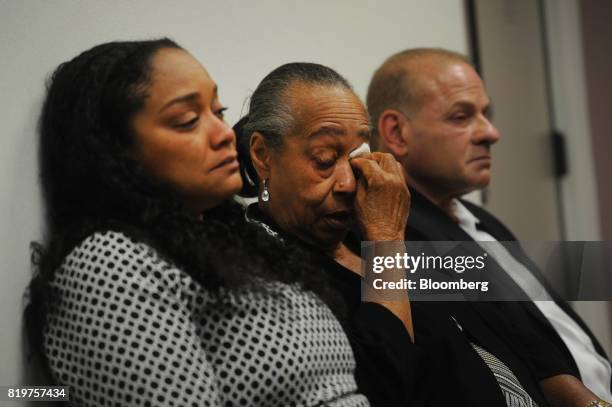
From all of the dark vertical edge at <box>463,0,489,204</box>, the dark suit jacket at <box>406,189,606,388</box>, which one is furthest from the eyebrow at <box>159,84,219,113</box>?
the dark vertical edge at <box>463,0,489,204</box>

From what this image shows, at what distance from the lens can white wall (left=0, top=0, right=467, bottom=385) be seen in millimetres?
1032

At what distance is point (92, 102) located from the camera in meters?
1.01

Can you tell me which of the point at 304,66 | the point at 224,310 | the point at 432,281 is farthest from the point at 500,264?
the point at 224,310

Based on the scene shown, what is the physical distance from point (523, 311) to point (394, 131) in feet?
1.70

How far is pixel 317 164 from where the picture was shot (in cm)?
126

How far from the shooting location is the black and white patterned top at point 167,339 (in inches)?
34.5

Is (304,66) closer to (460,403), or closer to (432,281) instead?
(432,281)

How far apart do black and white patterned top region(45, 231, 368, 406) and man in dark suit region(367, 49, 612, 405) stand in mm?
798

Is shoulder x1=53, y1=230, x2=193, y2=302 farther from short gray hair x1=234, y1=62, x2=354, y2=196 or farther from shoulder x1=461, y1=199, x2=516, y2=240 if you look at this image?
shoulder x1=461, y1=199, x2=516, y2=240

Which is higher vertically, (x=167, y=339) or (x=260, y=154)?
(x=260, y=154)

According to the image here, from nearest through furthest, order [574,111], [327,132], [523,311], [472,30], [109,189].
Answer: [109,189], [327,132], [523,311], [472,30], [574,111]

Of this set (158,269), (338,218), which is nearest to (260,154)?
(338,218)

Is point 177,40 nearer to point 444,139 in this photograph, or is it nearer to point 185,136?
point 185,136

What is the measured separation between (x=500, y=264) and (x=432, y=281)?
45 cm
